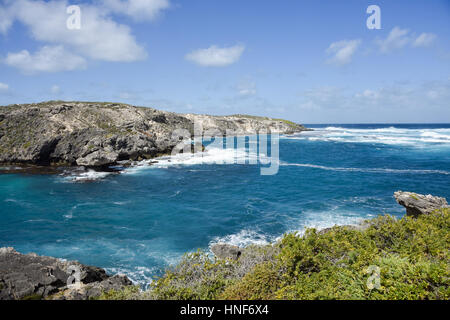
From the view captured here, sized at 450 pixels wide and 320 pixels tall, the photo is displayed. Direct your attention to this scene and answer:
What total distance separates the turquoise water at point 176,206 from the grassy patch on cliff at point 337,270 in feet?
19.7

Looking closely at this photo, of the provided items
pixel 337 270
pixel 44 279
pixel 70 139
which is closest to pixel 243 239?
pixel 337 270

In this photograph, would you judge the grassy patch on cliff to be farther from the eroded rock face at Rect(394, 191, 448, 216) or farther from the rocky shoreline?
the eroded rock face at Rect(394, 191, 448, 216)

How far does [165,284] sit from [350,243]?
7.21 meters

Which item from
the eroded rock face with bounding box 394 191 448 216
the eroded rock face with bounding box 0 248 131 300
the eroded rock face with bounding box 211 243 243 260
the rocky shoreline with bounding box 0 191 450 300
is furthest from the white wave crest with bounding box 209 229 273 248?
the eroded rock face with bounding box 394 191 448 216

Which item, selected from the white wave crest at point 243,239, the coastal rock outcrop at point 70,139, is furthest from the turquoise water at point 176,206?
the coastal rock outcrop at point 70,139

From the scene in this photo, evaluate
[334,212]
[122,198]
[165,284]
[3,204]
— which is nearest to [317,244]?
[165,284]

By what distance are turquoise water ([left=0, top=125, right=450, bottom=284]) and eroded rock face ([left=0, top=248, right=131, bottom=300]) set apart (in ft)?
13.7

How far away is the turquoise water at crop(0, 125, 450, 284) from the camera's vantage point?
17.0 meters

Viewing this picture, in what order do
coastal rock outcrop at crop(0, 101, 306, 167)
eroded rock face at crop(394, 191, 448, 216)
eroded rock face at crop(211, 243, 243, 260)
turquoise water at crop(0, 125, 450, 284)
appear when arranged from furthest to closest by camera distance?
coastal rock outcrop at crop(0, 101, 306, 167), turquoise water at crop(0, 125, 450, 284), eroded rock face at crop(394, 191, 448, 216), eroded rock face at crop(211, 243, 243, 260)

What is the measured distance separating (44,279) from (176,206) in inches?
620

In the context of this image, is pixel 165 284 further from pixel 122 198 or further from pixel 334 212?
pixel 122 198

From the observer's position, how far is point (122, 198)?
2697cm

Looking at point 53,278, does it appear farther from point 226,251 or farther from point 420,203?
point 420,203

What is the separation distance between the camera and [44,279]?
8.71 meters
